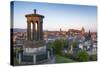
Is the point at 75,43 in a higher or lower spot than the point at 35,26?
lower

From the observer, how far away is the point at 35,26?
229cm

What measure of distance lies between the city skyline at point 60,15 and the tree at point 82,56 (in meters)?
0.31

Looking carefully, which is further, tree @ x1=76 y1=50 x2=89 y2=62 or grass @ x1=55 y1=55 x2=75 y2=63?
tree @ x1=76 y1=50 x2=89 y2=62

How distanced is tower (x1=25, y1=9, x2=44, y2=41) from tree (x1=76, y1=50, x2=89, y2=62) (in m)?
0.56

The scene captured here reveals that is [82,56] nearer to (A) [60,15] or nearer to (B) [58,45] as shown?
(B) [58,45]

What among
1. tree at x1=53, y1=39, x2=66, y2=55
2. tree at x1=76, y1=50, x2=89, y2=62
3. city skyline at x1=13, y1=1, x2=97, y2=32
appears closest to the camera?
city skyline at x1=13, y1=1, x2=97, y2=32

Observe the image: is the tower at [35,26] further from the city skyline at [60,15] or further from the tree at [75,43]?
the tree at [75,43]

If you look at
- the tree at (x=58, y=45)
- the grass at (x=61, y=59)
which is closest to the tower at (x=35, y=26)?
the tree at (x=58, y=45)

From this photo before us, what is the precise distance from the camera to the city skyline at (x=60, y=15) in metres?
2.22

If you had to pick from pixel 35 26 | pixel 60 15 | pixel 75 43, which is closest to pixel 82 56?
pixel 75 43

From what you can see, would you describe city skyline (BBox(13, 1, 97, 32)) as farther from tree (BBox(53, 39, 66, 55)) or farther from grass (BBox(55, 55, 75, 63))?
grass (BBox(55, 55, 75, 63))

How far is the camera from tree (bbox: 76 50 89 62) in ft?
8.14

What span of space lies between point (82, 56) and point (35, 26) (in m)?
0.75

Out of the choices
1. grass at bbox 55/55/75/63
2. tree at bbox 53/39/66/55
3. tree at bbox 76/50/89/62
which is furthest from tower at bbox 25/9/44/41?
tree at bbox 76/50/89/62
